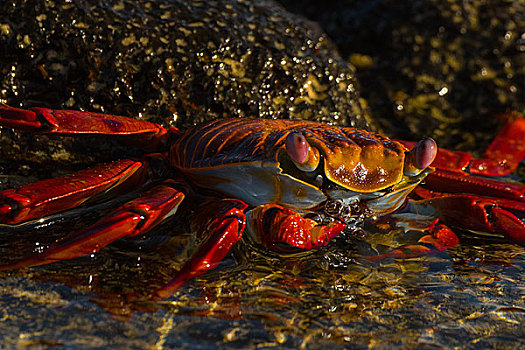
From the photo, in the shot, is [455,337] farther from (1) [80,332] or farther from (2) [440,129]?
(2) [440,129]

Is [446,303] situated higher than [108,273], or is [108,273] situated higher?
[108,273]

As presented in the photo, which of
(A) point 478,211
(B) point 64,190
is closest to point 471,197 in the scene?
(A) point 478,211

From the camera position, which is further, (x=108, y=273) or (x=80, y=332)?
(x=108, y=273)

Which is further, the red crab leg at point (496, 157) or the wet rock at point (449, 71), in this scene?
the wet rock at point (449, 71)

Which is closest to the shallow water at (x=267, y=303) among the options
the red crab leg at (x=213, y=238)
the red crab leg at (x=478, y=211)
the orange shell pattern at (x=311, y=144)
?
the red crab leg at (x=213, y=238)

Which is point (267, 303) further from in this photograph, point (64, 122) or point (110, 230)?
point (64, 122)

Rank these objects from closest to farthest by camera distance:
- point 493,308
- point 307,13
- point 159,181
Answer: point 493,308 < point 159,181 < point 307,13

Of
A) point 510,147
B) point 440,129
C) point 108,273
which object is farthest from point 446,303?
point 440,129

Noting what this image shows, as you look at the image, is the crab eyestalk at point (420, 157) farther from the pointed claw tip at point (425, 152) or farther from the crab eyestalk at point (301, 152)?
the crab eyestalk at point (301, 152)
